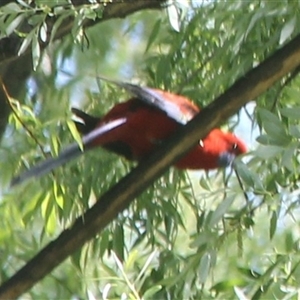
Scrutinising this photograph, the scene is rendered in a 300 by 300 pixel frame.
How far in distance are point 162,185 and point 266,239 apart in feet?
0.60

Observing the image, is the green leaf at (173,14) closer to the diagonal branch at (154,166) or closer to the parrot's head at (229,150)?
the diagonal branch at (154,166)

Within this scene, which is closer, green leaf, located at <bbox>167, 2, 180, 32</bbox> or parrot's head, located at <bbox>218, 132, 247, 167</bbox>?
green leaf, located at <bbox>167, 2, 180, 32</bbox>

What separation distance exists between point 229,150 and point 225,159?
11mm

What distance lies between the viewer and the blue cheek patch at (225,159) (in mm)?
787

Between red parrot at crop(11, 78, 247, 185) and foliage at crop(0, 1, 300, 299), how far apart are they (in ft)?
0.08

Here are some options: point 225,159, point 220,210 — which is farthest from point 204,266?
point 225,159

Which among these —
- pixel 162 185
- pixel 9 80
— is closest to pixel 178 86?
pixel 162 185

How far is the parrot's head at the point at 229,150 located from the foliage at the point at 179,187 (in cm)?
2

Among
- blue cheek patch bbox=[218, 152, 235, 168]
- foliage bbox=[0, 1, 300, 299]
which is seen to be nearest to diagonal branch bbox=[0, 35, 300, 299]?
foliage bbox=[0, 1, 300, 299]

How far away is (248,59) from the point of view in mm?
729

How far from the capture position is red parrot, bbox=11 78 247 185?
748 millimetres

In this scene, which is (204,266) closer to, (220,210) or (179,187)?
(220,210)

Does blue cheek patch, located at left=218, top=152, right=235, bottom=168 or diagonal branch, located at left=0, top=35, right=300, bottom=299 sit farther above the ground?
diagonal branch, located at left=0, top=35, right=300, bottom=299

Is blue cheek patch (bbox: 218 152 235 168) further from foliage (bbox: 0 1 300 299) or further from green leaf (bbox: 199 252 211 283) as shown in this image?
green leaf (bbox: 199 252 211 283)
